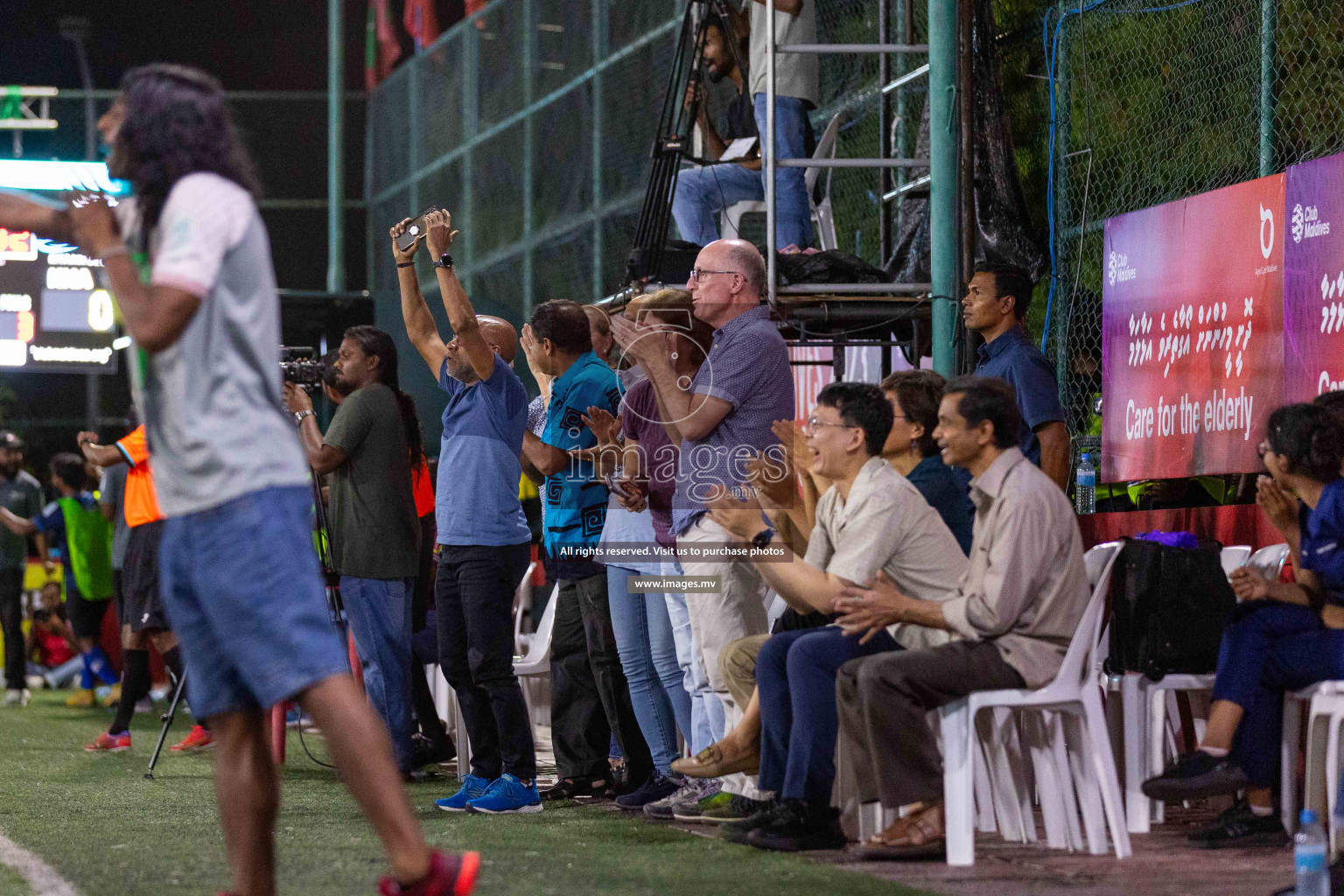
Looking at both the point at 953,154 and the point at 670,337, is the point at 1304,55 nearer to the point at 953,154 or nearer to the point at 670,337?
the point at 953,154

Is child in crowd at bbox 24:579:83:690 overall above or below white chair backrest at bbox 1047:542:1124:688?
below

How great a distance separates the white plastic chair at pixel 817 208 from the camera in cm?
887

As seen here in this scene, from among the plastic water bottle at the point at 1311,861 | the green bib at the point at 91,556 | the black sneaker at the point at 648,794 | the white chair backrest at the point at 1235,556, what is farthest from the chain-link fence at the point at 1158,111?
the green bib at the point at 91,556

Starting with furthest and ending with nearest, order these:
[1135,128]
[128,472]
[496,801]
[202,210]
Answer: [128,472] < [1135,128] < [496,801] < [202,210]

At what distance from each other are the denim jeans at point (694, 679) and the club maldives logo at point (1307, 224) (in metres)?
2.66

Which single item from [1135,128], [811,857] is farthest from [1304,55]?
[811,857]

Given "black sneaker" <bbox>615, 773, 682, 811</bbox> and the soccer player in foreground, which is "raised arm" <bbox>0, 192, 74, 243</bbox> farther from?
"black sneaker" <bbox>615, 773, 682, 811</bbox>

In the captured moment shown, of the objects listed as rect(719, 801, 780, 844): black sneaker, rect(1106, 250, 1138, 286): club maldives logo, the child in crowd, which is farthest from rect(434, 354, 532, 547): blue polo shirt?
the child in crowd

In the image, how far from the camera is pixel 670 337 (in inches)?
235

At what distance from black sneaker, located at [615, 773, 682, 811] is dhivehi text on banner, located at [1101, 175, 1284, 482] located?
2.47 metres

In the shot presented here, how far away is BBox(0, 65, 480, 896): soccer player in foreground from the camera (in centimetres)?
327

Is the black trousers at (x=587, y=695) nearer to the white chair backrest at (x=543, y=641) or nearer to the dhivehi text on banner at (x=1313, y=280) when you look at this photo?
the white chair backrest at (x=543, y=641)

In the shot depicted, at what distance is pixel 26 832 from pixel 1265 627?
13.3 feet

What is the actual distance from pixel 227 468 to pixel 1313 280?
4.47 metres
